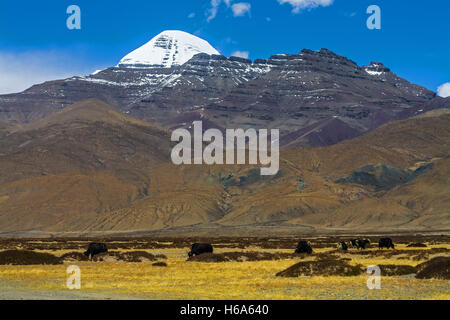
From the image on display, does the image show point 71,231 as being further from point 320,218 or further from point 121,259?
point 121,259

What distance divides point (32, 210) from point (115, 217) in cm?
2580

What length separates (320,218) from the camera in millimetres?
183250

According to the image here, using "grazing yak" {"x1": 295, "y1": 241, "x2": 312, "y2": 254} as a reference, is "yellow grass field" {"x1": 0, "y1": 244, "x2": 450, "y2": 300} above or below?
below

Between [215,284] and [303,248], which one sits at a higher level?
[303,248]

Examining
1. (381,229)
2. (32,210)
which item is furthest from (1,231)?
(381,229)

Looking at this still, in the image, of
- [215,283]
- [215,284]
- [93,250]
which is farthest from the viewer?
[93,250]

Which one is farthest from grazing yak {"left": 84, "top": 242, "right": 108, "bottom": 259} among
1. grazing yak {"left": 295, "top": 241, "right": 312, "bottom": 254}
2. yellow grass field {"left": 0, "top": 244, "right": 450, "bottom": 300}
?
grazing yak {"left": 295, "top": 241, "right": 312, "bottom": 254}

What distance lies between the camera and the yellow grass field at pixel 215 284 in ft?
89.4

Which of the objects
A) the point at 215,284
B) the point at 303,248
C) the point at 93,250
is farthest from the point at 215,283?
the point at 303,248

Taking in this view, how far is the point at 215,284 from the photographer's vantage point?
33969 millimetres

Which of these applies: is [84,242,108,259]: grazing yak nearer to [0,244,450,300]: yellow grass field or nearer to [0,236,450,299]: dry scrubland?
[0,236,450,299]: dry scrubland

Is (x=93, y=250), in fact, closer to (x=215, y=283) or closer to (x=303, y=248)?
(x=303, y=248)

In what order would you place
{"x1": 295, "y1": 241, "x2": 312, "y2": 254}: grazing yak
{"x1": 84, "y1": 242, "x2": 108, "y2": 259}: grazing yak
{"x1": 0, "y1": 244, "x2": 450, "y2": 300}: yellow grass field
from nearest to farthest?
{"x1": 0, "y1": 244, "x2": 450, "y2": 300}: yellow grass field < {"x1": 84, "y1": 242, "x2": 108, "y2": 259}: grazing yak < {"x1": 295, "y1": 241, "x2": 312, "y2": 254}: grazing yak

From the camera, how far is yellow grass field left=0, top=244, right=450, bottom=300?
27.2 m
